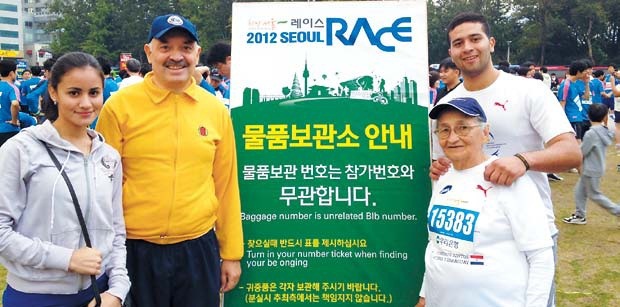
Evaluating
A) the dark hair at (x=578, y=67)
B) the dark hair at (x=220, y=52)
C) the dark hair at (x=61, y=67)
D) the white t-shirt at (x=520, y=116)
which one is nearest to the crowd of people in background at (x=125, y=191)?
the dark hair at (x=61, y=67)

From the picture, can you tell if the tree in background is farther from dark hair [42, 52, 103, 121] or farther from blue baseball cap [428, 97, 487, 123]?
dark hair [42, 52, 103, 121]

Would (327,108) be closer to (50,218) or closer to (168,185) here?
(168,185)

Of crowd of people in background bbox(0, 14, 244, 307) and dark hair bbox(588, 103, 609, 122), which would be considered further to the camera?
dark hair bbox(588, 103, 609, 122)

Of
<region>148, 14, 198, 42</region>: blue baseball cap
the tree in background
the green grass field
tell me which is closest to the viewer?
<region>148, 14, 198, 42</region>: blue baseball cap

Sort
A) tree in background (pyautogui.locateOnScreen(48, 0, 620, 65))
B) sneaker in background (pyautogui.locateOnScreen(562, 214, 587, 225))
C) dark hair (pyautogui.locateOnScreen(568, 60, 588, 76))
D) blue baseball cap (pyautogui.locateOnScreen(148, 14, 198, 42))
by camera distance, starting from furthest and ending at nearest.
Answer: tree in background (pyautogui.locateOnScreen(48, 0, 620, 65))
dark hair (pyautogui.locateOnScreen(568, 60, 588, 76))
sneaker in background (pyautogui.locateOnScreen(562, 214, 587, 225))
blue baseball cap (pyautogui.locateOnScreen(148, 14, 198, 42))

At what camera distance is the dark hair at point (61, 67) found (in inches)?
75.8

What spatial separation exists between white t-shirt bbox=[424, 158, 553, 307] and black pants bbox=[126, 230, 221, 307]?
1.01 metres

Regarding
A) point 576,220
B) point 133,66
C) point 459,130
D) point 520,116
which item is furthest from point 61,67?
point 133,66

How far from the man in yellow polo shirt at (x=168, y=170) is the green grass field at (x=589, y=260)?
2983 millimetres

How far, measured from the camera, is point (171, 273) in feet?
7.39

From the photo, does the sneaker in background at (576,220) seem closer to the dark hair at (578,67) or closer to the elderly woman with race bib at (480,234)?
the dark hair at (578,67)

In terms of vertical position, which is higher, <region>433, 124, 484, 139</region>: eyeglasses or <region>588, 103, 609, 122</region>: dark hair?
<region>588, 103, 609, 122</region>: dark hair

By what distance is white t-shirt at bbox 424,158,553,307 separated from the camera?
1.92 meters

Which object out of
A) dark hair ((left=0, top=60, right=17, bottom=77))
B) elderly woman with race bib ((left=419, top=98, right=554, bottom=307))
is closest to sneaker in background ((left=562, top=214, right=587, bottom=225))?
elderly woman with race bib ((left=419, top=98, right=554, bottom=307))
